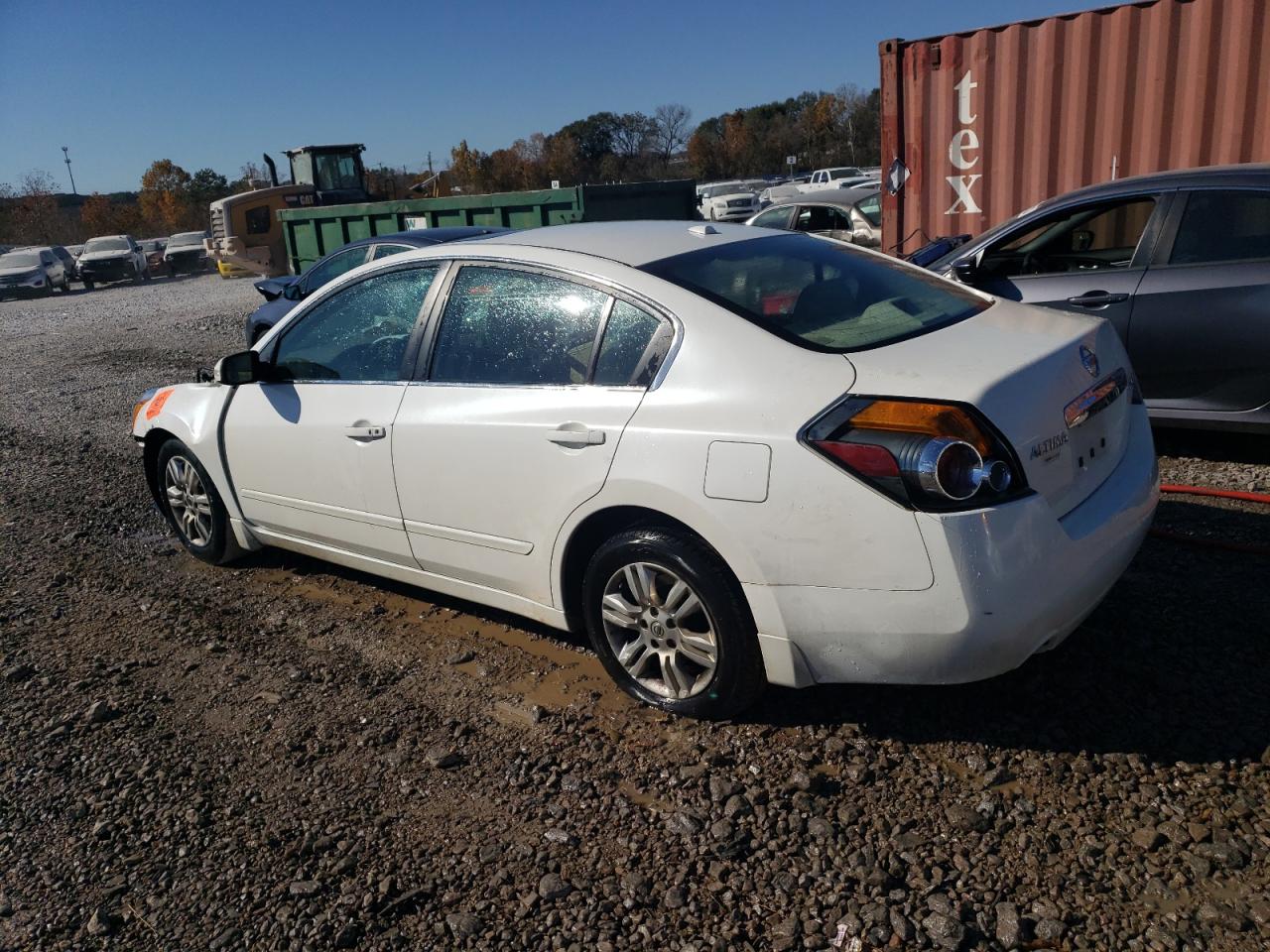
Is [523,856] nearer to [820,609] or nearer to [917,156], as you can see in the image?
[820,609]

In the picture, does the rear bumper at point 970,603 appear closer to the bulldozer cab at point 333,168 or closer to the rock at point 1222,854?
the rock at point 1222,854

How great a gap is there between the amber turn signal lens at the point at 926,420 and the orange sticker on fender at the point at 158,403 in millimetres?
3835

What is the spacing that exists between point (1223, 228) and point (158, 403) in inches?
217

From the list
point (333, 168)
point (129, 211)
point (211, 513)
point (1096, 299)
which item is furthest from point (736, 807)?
point (129, 211)

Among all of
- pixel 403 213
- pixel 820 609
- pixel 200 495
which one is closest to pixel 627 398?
pixel 820 609

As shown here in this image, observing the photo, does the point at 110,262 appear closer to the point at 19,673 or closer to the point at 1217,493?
the point at 19,673

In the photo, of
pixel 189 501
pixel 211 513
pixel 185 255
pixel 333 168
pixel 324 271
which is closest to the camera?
pixel 211 513

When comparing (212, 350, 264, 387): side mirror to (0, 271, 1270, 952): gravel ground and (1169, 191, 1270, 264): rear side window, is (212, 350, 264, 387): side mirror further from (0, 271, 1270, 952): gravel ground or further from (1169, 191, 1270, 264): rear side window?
(1169, 191, 1270, 264): rear side window

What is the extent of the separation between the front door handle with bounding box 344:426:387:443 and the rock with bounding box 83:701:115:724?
4.38ft

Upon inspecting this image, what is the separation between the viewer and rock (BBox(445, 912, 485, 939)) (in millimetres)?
2520

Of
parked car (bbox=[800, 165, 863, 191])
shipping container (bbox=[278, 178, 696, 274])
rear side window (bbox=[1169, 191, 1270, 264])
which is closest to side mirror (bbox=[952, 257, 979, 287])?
rear side window (bbox=[1169, 191, 1270, 264])

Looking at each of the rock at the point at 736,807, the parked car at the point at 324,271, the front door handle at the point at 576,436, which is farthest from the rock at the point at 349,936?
the parked car at the point at 324,271

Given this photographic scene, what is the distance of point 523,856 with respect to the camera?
279 cm

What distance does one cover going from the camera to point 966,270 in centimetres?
589
